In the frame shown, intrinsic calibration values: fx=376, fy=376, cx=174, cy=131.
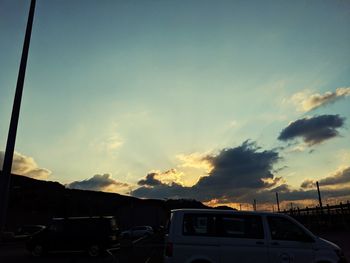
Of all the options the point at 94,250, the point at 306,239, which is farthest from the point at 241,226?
the point at 94,250

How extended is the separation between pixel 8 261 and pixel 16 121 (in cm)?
1063

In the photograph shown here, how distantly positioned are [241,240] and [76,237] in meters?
13.2

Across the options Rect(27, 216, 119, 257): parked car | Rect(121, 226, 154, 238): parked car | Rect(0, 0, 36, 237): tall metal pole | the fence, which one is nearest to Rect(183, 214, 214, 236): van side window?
Rect(0, 0, 36, 237): tall metal pole

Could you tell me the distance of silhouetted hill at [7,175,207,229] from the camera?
53500 millimetres

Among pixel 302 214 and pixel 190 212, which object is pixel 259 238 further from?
pixel 302 214

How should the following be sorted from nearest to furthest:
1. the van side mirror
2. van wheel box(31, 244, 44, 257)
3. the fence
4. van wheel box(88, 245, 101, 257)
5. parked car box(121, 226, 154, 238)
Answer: the van side mirror < van wheel box(88, 245, 101, 257) < van wheel box(31, 244, 44, 257) < the fence < parked car box(121, 226, 154, 238)

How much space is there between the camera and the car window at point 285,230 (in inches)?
394

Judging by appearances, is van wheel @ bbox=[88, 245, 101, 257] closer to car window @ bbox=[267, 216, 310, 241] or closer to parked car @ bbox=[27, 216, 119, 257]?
parked car @ bbox=[27, 216, 119, 257]

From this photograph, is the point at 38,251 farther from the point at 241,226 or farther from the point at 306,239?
the point at 306,239

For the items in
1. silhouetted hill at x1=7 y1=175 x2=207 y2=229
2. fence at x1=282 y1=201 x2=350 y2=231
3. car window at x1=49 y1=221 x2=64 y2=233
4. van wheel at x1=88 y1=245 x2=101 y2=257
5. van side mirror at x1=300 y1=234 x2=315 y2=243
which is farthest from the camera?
silhouetted hill at x1=7 y1=175 x2=207 y2=229

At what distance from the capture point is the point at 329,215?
37.4 m

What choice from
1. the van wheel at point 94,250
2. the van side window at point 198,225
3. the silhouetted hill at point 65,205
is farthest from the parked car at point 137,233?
the van side window at point 198,225

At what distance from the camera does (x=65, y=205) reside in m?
61.9

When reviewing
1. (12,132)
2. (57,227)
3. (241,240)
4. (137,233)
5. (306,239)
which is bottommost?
(241,240)
